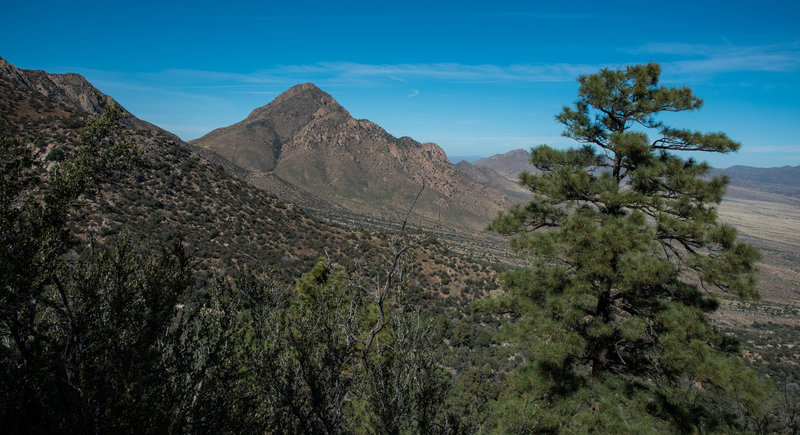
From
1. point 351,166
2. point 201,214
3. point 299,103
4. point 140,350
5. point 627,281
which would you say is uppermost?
point 299,103

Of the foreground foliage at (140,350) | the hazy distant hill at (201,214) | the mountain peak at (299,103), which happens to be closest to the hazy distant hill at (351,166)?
the mountain peak at (299,103)

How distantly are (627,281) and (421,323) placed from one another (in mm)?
3183

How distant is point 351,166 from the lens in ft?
373

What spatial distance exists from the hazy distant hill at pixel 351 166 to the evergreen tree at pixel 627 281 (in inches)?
3161

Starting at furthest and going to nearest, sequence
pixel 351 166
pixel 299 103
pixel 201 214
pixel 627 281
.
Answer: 1. pixel 299 103
2. pixel 351 166
3. pixel 201 214
4. pixel 627 281

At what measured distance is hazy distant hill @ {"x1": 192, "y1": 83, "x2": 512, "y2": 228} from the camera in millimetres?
98875

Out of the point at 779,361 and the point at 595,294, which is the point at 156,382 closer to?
the point at 595,294

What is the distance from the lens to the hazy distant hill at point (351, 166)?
98.9m

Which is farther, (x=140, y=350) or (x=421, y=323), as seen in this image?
(x=421, y=323)

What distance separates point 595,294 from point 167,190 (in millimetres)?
29797

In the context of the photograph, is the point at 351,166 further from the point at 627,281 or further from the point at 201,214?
the point at 627,281

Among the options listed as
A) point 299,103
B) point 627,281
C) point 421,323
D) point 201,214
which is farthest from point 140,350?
point 299,103

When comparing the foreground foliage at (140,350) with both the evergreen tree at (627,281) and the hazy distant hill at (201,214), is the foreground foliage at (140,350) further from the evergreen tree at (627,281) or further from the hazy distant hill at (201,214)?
the hazy distant hill at (201,214)

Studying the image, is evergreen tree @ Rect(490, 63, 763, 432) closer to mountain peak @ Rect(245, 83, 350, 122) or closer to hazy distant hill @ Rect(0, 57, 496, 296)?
hazy distant hill @ Rect(0, 57, 496, 296)
